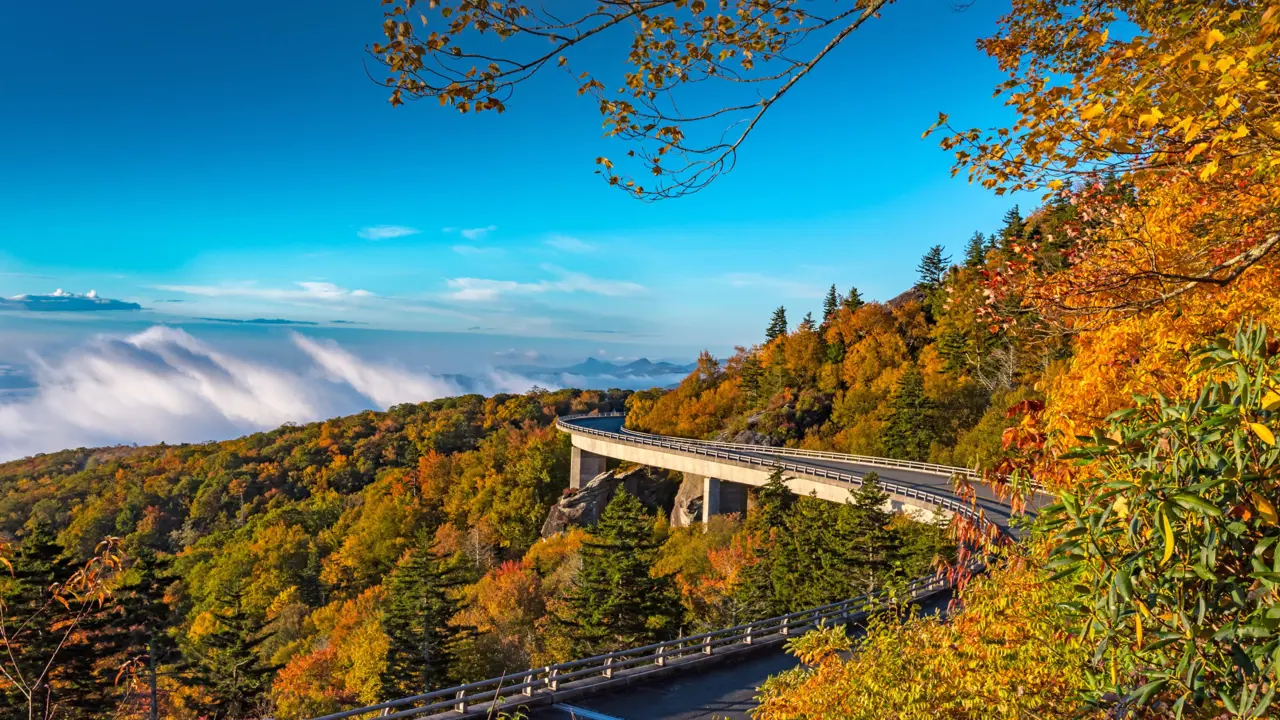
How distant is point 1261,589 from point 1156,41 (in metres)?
4.04

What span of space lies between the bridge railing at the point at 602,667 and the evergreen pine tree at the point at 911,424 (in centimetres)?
2725

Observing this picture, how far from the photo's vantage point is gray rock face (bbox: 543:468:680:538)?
5581cm

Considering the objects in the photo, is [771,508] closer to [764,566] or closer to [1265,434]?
[764,566]

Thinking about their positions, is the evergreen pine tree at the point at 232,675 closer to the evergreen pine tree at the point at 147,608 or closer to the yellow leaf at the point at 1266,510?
the evergreen pine tree at the point at 147,608

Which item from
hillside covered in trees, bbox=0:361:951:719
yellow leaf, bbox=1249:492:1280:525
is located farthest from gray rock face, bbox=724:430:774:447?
yellow leaf, bbox=1249:492:1280:525

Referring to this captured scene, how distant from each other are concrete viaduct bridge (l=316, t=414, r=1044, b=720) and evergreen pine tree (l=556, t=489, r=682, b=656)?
1.20 meters

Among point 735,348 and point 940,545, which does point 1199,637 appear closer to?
point 940,545

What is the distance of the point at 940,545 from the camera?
2392cm

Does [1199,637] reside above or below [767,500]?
above

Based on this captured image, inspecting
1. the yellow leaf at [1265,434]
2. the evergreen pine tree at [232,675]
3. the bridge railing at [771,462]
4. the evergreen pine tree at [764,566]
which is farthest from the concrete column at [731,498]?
the yellow leaf at [1265,434]

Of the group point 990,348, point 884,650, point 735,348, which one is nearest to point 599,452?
point 735,348

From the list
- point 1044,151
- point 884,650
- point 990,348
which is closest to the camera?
point 1044,151

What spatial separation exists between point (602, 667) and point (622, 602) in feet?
34.4

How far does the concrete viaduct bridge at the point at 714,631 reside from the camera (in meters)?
12.6
